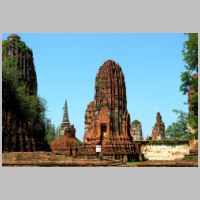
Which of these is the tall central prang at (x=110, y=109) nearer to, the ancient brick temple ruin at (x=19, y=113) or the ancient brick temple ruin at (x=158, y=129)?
the ancient brick temple ruin at (x=19, y=113)

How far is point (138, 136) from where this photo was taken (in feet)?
239

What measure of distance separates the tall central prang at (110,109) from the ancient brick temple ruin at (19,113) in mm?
7787

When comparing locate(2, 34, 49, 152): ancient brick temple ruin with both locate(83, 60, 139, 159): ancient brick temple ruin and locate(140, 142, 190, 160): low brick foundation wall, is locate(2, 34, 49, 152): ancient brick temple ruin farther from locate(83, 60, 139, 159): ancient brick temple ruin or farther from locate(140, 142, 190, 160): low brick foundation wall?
locate(140, 142, 190, 160): low brick foundation wall

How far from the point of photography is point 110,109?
37.2 meters

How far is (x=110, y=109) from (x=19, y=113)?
48.2 ft

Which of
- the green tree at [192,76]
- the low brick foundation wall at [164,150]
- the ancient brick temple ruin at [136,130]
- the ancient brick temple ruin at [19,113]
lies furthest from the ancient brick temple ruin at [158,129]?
the green tree at [192,76]

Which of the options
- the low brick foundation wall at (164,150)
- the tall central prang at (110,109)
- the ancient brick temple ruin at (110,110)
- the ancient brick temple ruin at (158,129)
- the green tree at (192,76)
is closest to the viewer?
the green tree at (192,76)

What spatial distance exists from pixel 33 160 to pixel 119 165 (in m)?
4.07

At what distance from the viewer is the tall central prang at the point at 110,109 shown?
36.4m

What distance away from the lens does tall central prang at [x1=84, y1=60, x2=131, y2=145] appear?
36438 millimetres

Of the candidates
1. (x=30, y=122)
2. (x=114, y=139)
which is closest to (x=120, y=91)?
(x=114, y=139)

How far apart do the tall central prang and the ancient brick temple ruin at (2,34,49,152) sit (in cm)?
779

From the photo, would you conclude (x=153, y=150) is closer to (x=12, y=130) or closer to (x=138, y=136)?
(x=12, y=130)

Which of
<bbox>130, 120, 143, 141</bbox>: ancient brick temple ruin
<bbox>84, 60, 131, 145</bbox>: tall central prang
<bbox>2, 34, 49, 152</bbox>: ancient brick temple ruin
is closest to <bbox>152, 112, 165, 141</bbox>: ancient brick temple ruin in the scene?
<bbox>130, 120, 143, 141</bbox>: ancient brick temple ruin
